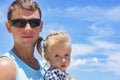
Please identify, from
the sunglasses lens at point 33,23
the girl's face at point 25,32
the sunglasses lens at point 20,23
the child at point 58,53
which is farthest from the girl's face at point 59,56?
the sunglasses lens at point 20,23

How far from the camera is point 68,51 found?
7.99 metres

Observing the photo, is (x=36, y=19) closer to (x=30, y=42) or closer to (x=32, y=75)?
(x=30, y=42)

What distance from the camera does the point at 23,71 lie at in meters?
7.05

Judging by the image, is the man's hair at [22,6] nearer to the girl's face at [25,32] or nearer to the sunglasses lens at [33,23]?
the girl's face at [25,32]

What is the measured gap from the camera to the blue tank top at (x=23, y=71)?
22.9 feet

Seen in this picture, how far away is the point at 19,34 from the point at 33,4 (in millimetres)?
661

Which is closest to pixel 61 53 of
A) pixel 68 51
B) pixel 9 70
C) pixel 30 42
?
pixel 68 51


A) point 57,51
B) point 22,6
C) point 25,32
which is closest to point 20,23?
point 25,32

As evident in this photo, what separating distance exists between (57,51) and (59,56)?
12 cm

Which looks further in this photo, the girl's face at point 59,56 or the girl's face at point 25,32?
the girl's face at point 59,56

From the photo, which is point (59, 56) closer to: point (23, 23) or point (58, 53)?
point (58, 53)

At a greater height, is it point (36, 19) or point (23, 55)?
point (36, 19)

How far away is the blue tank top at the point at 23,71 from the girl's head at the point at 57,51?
581 millimetres

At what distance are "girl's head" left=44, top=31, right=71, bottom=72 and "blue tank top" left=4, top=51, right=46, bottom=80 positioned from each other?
58cm
